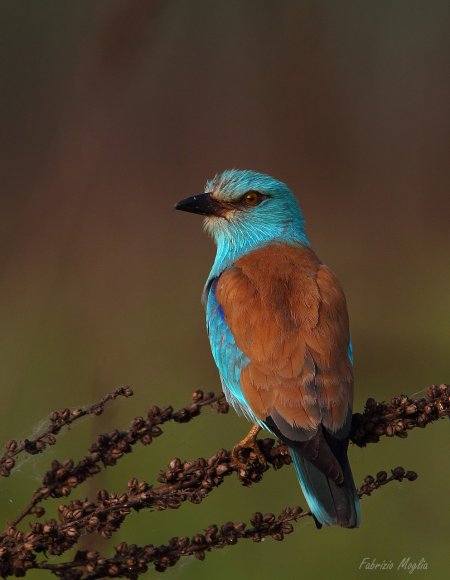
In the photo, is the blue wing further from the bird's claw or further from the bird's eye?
the bird's eye

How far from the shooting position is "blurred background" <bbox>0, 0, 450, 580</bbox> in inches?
171

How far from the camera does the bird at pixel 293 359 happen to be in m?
3.05

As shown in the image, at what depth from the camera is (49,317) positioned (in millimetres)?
5668

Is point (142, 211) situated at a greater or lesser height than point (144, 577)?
greater

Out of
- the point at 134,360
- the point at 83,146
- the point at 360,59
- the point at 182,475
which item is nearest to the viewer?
the point at 182,475

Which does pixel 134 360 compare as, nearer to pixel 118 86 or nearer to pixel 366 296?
pixel 366 296

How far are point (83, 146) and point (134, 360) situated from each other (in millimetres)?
1280

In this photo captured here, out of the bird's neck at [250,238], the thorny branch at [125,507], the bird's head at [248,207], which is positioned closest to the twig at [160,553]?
the thorny branch at [125,507]

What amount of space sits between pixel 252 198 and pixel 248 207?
0.04 meters

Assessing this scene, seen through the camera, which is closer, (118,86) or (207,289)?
(118,86)

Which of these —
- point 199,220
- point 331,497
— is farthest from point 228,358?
point 199,220

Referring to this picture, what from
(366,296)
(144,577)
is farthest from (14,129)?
(144,577)

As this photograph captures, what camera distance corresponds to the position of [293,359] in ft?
10.7

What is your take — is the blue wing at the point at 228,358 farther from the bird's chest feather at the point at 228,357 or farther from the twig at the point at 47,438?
the twig at the point at 47,438
